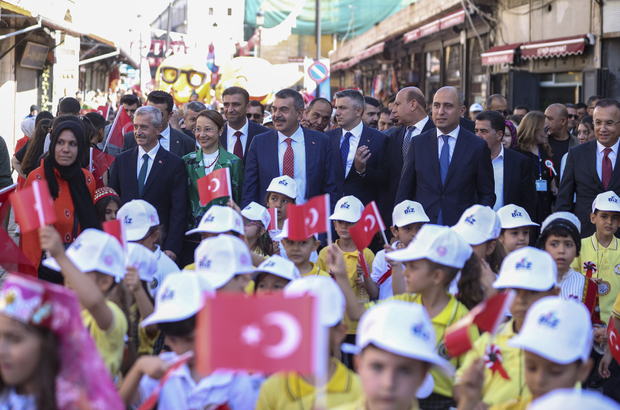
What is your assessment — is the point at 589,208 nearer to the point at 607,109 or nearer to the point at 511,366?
the point at 607,109

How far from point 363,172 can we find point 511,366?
4.18m

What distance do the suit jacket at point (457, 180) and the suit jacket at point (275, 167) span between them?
37.7 inches

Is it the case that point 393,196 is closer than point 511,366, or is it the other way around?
point 511,366

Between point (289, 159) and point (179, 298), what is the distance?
158 inches

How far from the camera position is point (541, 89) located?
1698 centimetres

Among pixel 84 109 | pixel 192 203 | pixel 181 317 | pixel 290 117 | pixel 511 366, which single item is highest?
pixel 84 109

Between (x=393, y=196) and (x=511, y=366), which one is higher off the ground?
(x=393, y=196)

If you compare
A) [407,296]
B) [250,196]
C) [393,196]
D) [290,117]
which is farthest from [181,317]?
[393,196]

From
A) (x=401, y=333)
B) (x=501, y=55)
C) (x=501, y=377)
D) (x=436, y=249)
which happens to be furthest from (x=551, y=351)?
(x=501, y=55)

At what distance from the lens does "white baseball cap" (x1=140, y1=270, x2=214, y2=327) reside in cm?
345

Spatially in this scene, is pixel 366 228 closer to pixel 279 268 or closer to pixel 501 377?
pixel 279 268

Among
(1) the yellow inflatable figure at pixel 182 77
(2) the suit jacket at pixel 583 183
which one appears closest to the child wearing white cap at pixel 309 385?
(2) the suit jacket at pixel 583 183

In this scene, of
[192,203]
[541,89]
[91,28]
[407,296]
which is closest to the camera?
[407,296]

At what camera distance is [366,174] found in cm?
784
